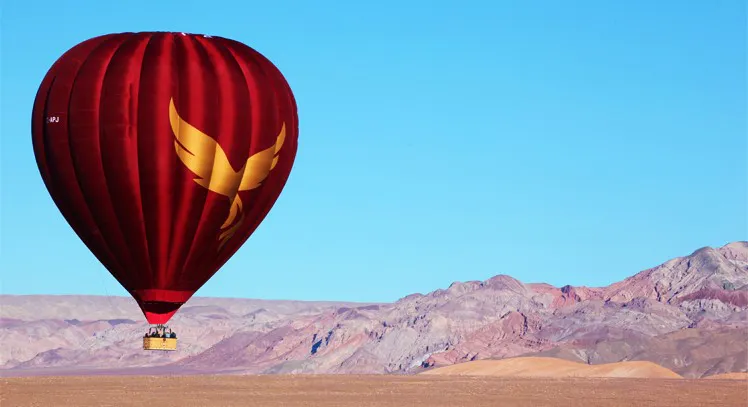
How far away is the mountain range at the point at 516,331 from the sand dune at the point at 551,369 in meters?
8.42

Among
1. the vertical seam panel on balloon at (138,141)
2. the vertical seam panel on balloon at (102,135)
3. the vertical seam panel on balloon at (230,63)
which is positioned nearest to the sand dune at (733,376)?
the vertical seam panel on balloon at (230,63)

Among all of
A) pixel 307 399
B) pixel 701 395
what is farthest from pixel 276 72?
pixel 701 395

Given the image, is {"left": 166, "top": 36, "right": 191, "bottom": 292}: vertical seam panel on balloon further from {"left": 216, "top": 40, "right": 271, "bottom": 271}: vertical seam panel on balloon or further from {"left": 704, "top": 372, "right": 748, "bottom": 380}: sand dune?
{"left": 704, "top": 372, "right": 748, "bottom": 380}: sand dune

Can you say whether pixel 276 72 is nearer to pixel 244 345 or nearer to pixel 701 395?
pixel 701 395

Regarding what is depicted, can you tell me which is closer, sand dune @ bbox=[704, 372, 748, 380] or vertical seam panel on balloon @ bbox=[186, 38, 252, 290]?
vertical seam panel on balloon @ bbox=[186, 38, 252, 290]

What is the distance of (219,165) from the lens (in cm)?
4731

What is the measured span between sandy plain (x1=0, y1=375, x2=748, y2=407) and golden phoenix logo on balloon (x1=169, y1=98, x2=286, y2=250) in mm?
20607

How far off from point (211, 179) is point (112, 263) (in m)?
4.79

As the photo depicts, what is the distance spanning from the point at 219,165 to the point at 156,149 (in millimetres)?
2312

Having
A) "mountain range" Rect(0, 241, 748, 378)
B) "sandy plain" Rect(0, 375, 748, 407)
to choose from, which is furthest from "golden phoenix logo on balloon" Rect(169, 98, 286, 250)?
"mountain range" Rect(0, 241, 748, 378)

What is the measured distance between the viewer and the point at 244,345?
615ft

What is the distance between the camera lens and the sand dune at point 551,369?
361ft

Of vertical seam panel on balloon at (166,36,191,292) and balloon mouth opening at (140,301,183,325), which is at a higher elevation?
vertical seam panel on balloon at (166,36,191,292)

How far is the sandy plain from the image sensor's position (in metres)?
69.5
